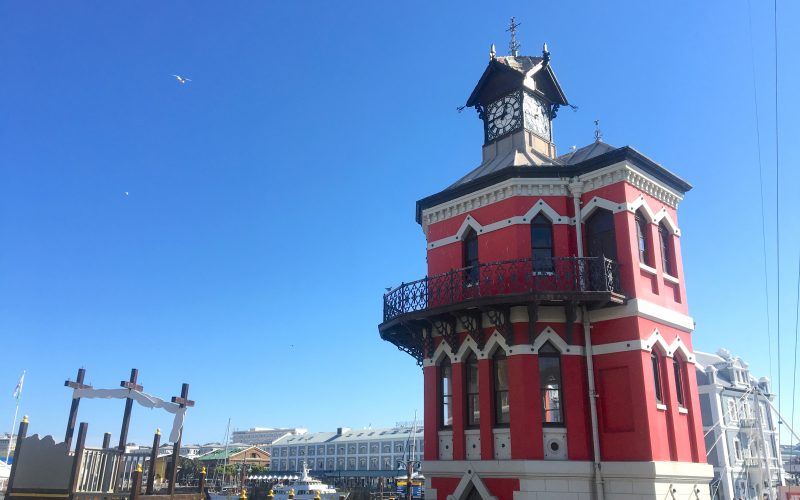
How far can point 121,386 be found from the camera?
22.1 metres

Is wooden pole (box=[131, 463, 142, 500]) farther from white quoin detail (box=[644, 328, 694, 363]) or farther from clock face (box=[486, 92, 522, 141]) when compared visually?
clock face (box=[486, 92, 522, 141])

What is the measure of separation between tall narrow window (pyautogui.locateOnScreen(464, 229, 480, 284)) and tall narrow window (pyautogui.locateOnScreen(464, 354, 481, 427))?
249 centimetres

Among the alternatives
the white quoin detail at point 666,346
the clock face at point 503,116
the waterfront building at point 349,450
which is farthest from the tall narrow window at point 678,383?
the waterfront building at point 349,450

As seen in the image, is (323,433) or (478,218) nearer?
(478,218)

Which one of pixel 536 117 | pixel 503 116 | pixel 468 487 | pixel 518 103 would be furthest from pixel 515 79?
pixel 468 487

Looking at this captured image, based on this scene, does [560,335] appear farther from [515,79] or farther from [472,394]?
[515,79]

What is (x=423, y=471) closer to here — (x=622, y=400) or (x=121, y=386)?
(x=622, y=400)

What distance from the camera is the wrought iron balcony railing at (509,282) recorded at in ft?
52.9

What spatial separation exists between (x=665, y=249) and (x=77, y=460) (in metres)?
18.4

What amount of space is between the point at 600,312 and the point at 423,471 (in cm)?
688

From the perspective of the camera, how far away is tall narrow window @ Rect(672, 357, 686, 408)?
17109 millimetres

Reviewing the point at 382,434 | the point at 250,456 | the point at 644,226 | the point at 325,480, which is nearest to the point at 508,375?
the point at 644,226

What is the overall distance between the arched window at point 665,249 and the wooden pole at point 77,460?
17559mm

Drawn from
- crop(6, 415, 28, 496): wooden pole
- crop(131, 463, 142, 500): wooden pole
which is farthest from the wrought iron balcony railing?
crop(6, 415, 28, 496): wooden pole
